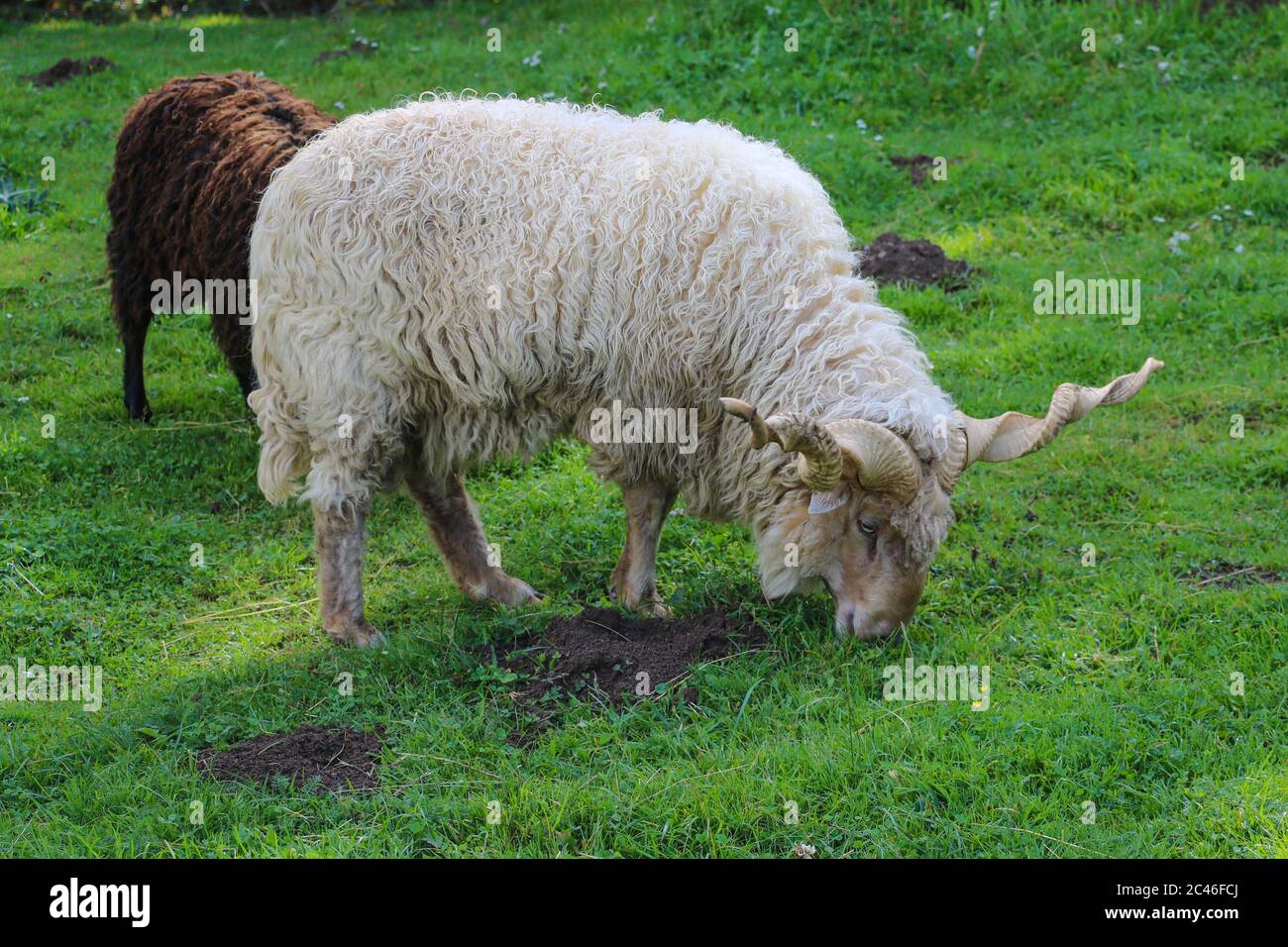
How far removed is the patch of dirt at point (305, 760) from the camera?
4648 mm

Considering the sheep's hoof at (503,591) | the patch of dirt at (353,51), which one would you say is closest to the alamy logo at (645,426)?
the sheep's hoof at (503,591)

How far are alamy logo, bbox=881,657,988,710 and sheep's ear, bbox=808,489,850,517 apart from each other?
2.14 ft

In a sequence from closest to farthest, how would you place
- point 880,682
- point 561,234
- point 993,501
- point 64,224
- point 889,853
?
point 889,853 → point 880,682 → point 561,234 → point 993,501 → point 64,224

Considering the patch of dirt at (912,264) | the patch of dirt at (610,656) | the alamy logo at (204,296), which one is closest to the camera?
the patch of dirt at (610,656)

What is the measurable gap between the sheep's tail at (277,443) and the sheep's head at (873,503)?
205 centimetres

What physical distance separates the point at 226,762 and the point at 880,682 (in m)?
2.41

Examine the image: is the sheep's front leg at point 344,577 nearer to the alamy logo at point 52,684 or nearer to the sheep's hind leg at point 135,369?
the alamy logo at point 52,684

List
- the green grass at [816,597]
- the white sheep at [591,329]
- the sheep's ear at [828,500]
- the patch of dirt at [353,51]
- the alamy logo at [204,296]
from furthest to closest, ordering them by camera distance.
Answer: the patch of dirt at [353,51], the alamy logo at [204,296], the white sheep at [591,329], the sheep's ear at [828,500], the green grass at [816,597]

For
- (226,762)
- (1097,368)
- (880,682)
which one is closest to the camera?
(226,762)

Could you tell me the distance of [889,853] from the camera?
4113 mm

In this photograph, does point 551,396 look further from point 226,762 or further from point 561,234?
point 226,762

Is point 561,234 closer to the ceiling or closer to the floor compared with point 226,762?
closer to the ceiling

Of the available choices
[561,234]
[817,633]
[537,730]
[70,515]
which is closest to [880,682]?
[817,633]

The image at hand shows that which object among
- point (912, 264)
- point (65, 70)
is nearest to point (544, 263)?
point (912, 264)
